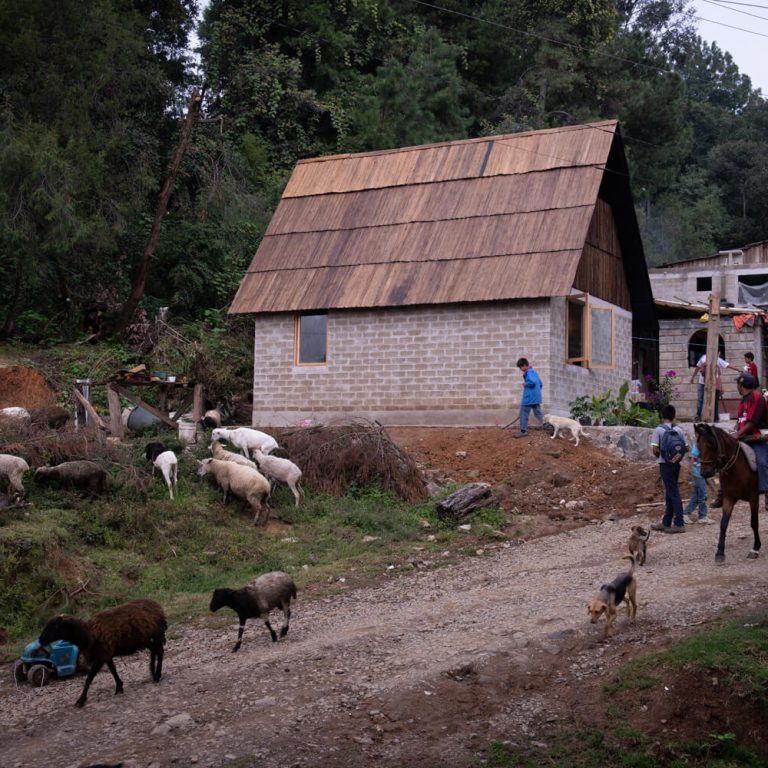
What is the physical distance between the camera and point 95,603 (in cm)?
1242

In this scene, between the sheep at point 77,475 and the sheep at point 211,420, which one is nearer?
the sheep at point 77,475

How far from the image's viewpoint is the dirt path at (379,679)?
25.5 ft

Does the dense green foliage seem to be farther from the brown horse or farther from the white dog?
the brown horse

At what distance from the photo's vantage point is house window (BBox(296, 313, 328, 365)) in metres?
23.1

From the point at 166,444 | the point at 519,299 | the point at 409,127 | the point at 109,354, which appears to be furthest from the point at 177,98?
the point at 166,444

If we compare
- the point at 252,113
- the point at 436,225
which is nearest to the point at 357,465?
the point at 436,225

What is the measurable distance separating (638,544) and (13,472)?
27.4 ft

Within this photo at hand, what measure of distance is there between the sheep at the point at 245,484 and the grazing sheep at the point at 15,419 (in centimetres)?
317

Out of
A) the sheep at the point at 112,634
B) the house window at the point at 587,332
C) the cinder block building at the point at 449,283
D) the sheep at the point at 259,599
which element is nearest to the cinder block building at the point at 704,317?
the cinder block building at the point at 449,283

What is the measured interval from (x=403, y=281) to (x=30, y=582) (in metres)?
11.8

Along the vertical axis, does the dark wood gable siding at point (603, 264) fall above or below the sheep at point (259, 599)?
above

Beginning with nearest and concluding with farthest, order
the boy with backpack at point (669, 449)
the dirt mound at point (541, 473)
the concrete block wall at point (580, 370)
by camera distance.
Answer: the boy with backpack at point (669, 449), the dirt mound at point (541, 473), the concrete block wall at point (580, 370)

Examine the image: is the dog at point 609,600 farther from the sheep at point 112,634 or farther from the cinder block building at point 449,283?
the cinder block building at point 449,283

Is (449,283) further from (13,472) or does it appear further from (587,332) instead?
(13,472)
